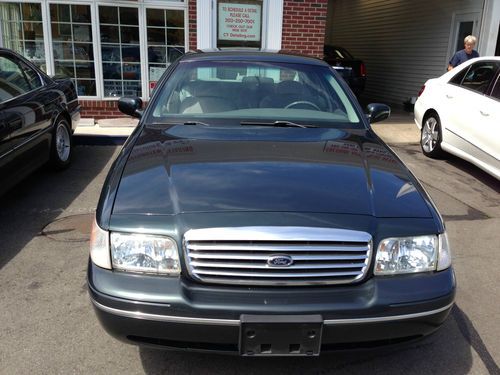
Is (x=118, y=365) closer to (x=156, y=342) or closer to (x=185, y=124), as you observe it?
(x=156, y=342)

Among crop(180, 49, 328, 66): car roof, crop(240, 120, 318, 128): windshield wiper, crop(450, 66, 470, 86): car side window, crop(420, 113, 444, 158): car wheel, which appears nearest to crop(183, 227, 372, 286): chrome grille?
crop(240, 120, 318, 128): windshield wiper

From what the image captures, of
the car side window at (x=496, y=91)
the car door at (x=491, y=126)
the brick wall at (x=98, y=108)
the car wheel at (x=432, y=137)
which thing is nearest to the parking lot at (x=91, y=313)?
the car door at (x=491, y=126)

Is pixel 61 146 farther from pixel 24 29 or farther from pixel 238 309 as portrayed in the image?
pixel 238 309

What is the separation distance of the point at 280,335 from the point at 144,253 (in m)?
0.71

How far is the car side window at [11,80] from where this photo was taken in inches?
198

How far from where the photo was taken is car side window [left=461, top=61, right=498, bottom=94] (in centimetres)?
648

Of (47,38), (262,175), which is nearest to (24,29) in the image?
(47,38)

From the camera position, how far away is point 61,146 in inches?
252

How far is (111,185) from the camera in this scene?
2.60 m

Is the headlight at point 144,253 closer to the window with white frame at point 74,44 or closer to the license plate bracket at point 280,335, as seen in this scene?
the license plate bracket at point 280,335

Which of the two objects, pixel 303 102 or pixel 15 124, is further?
pixel 15 124

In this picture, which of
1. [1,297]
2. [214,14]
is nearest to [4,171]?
[1,297]

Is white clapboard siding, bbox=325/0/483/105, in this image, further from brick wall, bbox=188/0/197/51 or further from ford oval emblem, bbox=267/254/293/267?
ford oval emblem, bbox=267/254/293/267

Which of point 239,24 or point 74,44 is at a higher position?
point 239,24
